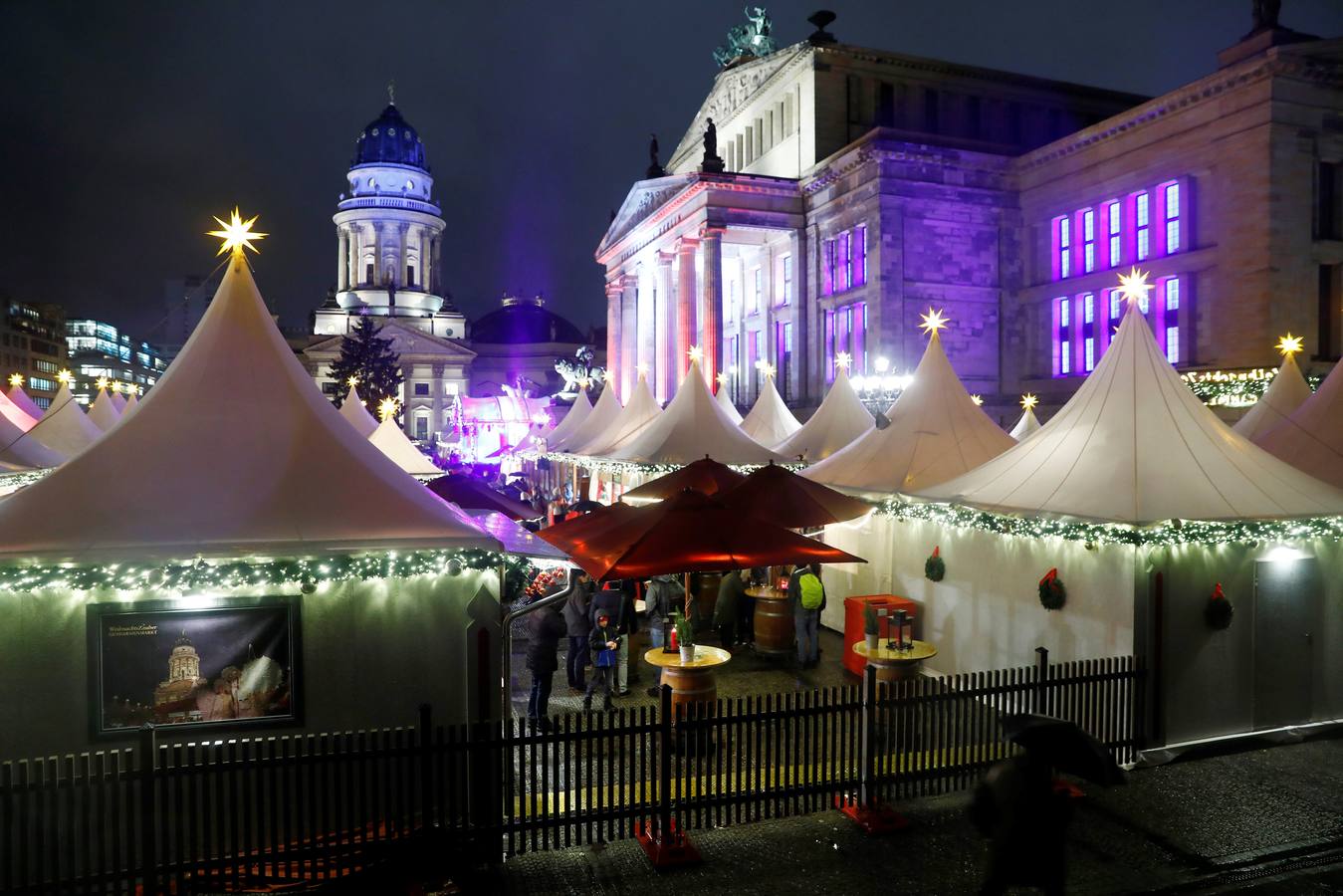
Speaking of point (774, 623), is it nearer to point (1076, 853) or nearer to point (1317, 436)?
point (1076, 853)

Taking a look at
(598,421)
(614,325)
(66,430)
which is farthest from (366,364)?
(66,430)

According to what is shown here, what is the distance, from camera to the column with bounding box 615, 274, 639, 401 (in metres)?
53.2

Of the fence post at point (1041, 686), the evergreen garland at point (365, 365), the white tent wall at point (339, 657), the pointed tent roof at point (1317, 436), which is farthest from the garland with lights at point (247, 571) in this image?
the evergreen garland at point (365, 365)

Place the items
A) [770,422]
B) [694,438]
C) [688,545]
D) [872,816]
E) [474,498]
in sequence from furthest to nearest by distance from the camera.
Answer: [770,422] < [694,438] < [474,498] < [688,545] < [872,816]

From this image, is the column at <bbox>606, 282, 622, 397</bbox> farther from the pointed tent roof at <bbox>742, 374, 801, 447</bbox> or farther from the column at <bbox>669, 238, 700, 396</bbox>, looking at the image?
the pointed tent roof at <bbox>742, 374, 801, 447</bbox>

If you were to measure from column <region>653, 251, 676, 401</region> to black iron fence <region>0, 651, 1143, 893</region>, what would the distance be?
121 ft

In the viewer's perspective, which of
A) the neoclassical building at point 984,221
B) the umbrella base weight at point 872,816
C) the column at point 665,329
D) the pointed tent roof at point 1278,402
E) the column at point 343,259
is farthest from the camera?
the column at point 343,259

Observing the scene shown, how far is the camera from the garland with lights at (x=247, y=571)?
6.91m

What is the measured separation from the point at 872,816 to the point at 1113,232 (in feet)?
99.0

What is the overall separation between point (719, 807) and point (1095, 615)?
498cm

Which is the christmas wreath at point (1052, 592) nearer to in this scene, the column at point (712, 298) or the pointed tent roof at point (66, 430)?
the pointed tent roof at point (66, 430)

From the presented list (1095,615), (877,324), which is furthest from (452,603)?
(877,324)

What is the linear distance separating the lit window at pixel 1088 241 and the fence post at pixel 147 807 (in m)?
34.0

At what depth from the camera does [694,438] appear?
20.5 meters
